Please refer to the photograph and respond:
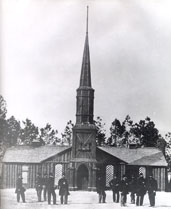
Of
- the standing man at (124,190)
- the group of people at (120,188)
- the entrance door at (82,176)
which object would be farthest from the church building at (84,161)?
the standing man at (124,190)

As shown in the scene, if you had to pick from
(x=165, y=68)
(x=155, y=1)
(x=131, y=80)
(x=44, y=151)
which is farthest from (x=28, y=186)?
(x=155, y=1)

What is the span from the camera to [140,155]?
27312 millimetres

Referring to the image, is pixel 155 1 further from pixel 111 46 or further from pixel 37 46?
pixel 37 46

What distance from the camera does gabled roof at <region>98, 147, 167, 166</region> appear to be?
88.1 feet

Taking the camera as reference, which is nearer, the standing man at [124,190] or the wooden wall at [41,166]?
the standing man at [124,190]

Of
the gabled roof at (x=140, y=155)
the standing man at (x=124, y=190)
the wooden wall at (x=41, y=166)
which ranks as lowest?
the standing man at (x=124, y=190)

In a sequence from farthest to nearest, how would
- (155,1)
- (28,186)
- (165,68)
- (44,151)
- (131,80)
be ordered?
(44,151) → (28,186) → (131,80) → (165,68) → (155,1)

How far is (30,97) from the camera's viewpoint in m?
15.3

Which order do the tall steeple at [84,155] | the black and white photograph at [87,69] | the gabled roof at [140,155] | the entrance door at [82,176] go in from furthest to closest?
the gabled roof at [140,155]
the entrance door at [82,176]
the tall steeple at [84,155]
the black and white photograph at [87,69]

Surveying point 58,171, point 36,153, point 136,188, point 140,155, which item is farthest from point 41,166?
point 136,188

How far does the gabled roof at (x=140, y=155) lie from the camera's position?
88.1 feet

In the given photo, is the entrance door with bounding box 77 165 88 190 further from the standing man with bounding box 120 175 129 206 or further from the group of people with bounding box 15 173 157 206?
the standing man with bounding box 120 175 129 206

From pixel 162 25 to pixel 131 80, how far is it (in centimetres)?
236

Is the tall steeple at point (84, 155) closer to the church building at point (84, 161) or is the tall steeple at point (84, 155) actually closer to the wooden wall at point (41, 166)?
the church building at point (84, 161)
